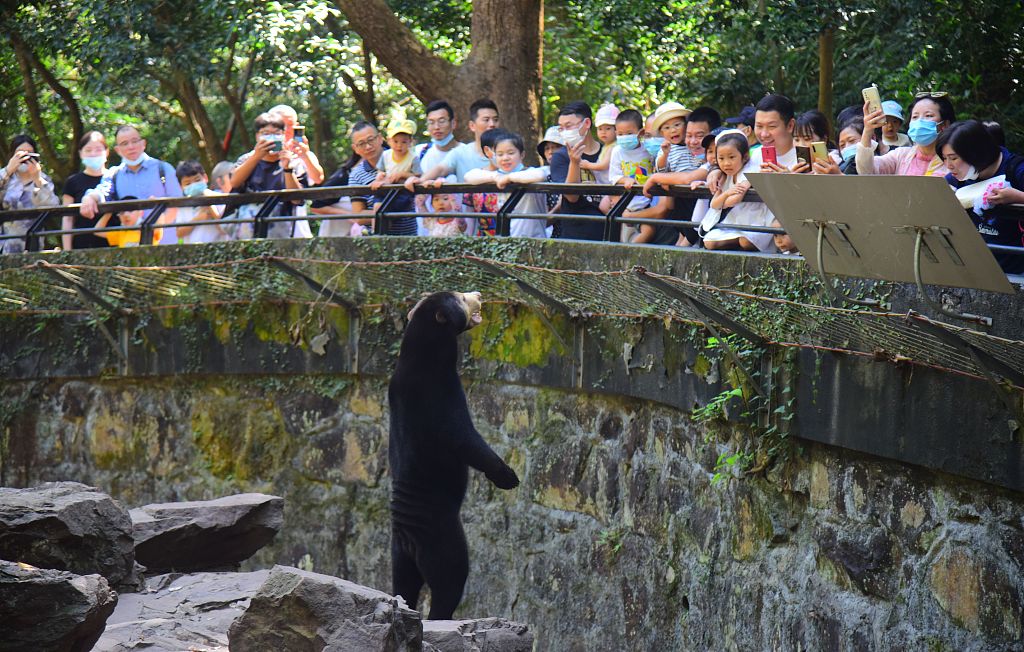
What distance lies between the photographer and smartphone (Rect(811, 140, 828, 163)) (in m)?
6.38

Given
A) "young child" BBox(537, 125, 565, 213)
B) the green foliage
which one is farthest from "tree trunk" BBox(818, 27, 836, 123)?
"young child" BBox(537, 125, 565, 213)

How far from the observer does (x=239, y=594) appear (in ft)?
22.6

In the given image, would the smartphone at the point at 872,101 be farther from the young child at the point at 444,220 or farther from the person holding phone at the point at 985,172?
the young child at the point at 444,220

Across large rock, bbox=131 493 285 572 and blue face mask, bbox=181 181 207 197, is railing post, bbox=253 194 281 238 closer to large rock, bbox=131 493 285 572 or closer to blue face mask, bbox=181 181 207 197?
blue face mask, bbox=181 181 207 197

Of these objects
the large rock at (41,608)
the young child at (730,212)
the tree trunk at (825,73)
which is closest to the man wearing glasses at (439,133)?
the young child at (730,212)

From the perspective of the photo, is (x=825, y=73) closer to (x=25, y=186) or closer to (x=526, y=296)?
(x=526, y=296)

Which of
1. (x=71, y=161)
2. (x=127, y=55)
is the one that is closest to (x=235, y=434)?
(x=127, y=55)

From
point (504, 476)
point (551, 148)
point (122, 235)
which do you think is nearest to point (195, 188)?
point (122, 235)

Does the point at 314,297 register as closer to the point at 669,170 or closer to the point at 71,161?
the point at 669,170

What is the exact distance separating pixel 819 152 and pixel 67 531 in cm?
385

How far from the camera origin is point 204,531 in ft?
24.4

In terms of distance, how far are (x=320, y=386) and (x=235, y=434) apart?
0.98 meters

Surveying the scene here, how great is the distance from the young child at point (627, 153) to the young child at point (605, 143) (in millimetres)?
50

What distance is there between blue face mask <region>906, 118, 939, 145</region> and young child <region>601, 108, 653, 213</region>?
2376 millimetres
